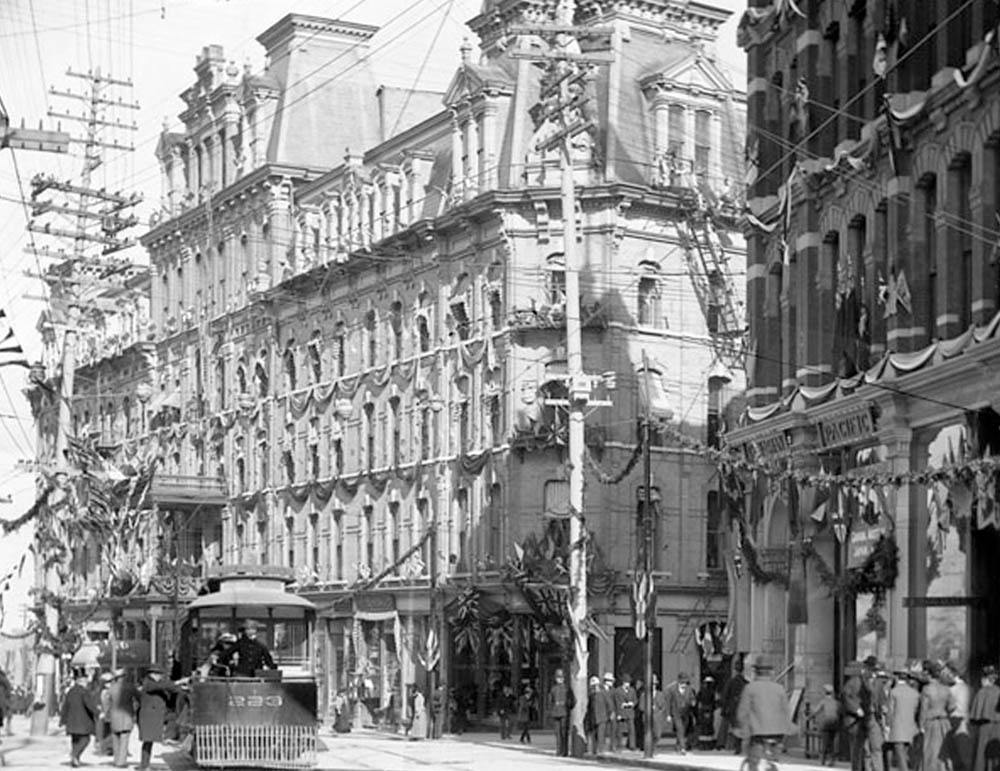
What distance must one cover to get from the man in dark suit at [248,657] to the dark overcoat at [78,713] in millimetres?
3628

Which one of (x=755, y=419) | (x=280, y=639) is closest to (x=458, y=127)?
(x=755, y=419)

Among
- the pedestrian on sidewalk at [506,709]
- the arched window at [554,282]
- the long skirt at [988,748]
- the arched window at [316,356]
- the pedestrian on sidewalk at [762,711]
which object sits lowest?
the pedestrian on sidewalk at [506,709]

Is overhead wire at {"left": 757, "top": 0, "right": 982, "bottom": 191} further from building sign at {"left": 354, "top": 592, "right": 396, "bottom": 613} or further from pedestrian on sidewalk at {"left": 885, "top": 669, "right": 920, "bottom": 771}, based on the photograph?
building sign at {"left": 354, "top": 592, "right": 396, "bottom": 613}

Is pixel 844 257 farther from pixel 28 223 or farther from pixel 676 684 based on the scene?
pixel 28 223

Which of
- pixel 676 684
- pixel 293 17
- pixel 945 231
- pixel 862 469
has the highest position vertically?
pixel 293 17

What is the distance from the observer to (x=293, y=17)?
8394 centimetres

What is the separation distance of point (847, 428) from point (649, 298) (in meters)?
26.3

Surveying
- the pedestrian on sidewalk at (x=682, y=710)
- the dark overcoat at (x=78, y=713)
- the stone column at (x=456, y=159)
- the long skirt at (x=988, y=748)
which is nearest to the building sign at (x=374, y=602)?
the stone column at (x=456, y=159)

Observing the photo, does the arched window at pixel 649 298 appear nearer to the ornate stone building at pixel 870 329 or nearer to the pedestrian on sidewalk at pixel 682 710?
the ornate stone building at pixel 870 329

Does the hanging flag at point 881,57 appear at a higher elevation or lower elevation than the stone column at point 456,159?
lower

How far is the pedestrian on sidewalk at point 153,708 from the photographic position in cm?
3353

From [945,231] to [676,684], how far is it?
13.4 metres

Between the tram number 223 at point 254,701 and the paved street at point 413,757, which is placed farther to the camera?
the paved street at point 413,757

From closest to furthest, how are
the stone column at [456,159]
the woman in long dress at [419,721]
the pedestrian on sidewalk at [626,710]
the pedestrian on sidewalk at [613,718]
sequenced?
the pedestrian on sidewalk at [613,718]
the pedestrian on sidewalk at [626,710]
the woman in long dress at [419,721]
the stone column at [456,159]
